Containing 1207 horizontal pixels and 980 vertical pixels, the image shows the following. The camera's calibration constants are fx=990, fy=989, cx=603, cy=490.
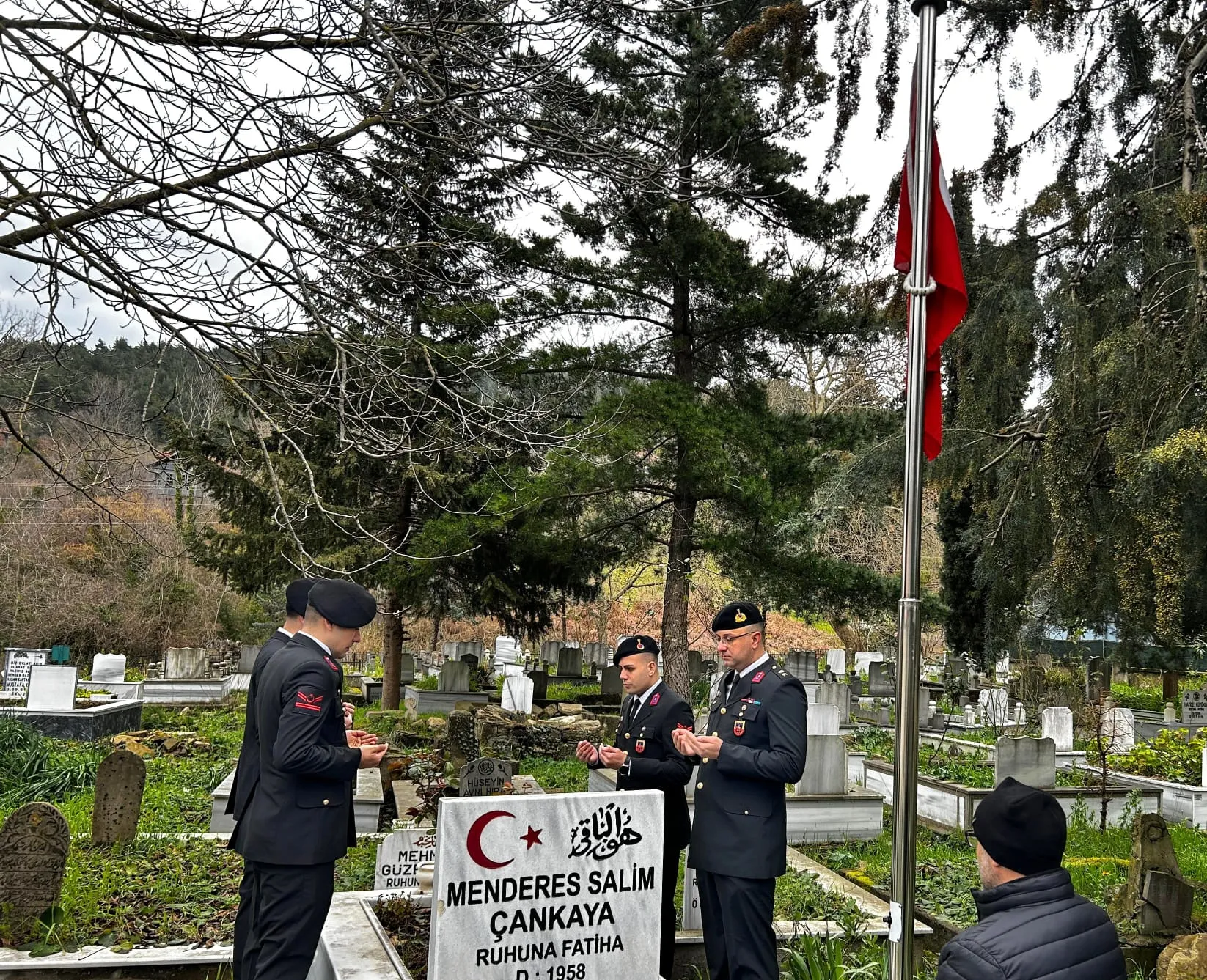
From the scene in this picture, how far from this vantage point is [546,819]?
3.87m

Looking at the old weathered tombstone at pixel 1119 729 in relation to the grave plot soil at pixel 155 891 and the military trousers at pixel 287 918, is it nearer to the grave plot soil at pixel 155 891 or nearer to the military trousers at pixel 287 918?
the grave plot soil at pixel 155 891

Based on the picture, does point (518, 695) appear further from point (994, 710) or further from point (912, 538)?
point (912, 538)

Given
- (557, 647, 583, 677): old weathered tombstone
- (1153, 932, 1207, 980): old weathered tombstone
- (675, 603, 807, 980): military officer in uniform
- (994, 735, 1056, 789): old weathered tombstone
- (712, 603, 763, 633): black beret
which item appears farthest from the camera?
(557, 647, 583, 677): old weathered tombstone

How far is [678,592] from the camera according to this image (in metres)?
15.4

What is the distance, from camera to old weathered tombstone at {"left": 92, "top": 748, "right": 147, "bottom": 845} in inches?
297

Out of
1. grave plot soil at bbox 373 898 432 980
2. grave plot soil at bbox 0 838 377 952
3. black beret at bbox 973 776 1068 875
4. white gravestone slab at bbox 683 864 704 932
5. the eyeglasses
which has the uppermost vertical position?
the eyeglasses

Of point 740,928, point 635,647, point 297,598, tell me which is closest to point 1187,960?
point 740,928

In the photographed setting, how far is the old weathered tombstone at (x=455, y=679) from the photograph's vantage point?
1767cm

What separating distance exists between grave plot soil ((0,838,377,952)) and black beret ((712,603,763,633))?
346cm

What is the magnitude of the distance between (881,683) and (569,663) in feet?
21.7

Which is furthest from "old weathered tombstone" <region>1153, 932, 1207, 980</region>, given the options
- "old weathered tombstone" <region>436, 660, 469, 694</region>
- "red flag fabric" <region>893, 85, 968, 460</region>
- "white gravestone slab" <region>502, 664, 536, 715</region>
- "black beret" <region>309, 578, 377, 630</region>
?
"old weathered tombstone" <region>436, 660, 469, 694</region>

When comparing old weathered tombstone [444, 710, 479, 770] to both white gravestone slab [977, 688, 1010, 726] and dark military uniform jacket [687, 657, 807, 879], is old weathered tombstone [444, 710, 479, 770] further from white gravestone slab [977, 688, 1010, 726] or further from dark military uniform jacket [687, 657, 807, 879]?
white gravestone slab [977, 688, 1010, 726]

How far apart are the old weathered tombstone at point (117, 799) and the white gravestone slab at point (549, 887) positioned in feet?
15.6

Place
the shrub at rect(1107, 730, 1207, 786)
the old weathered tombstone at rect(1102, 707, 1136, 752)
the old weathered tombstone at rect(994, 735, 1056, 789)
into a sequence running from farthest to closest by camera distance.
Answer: the old weathered tombstone at rect(1102, 707, 1136, 752), the shrub at rect(1107, 730, 1207, 786), the old weathered tombstone at rect(994, 735, 1056, 789)
